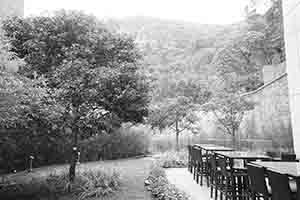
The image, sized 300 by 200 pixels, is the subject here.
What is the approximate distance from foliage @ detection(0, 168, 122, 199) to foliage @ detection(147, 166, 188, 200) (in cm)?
84

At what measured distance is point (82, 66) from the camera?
5.57m

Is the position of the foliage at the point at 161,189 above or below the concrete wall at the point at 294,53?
below

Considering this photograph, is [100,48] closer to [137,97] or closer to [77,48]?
[77,48]

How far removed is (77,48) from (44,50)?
0.89 m

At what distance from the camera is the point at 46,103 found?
17.5 feet

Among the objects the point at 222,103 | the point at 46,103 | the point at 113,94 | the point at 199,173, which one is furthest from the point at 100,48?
the point at 222,103

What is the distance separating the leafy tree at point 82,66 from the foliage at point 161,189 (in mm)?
1619

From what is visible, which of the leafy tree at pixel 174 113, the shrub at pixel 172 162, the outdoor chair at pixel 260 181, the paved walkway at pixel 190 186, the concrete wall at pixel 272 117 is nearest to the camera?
the outdoor chair at pixel 260 181

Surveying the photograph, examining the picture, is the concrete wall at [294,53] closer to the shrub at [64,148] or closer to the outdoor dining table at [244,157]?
the outdoor dining table at [244,157]

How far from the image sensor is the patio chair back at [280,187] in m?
2.23

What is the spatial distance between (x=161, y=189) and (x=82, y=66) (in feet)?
10.0

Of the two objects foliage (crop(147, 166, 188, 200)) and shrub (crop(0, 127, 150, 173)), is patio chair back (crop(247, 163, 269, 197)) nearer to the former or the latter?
foliage (crop(147, 166, 188, 200))

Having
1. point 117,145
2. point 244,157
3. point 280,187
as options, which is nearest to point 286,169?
point 280,187

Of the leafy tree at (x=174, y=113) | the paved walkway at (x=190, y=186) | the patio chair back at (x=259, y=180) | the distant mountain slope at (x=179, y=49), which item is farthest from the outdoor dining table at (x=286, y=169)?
the distant mountain slope at (x=179, y=49)
